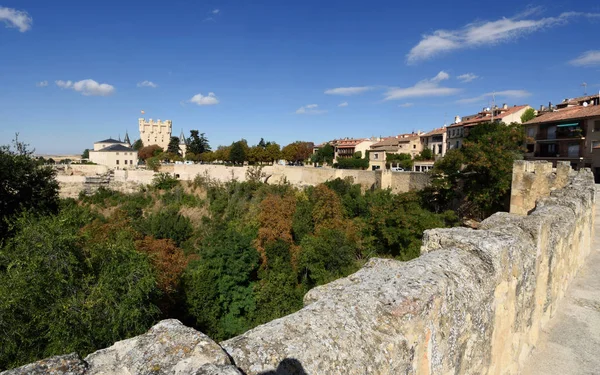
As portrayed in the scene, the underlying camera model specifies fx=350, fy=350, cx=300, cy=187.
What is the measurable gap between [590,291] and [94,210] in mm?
45549

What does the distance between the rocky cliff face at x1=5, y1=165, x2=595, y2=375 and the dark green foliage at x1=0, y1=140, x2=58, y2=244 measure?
749 inches

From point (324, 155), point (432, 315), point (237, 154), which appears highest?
point (237, 154)

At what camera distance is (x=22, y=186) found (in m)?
18.5

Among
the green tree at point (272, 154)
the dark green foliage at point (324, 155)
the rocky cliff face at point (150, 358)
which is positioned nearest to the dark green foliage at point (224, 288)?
→ the rocky cliff face at point (150, 358)

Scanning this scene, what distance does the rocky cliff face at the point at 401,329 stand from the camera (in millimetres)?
1753

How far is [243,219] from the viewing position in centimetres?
3456

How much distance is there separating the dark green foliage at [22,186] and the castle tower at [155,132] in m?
74.7

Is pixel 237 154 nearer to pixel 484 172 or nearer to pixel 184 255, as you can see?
pixel 184 255

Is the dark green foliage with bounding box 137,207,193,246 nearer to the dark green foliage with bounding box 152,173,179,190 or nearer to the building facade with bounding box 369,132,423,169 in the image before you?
the dark green foliage with bounding box 152,173,179,190

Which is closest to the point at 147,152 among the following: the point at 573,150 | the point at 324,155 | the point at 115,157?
the point at 115,157

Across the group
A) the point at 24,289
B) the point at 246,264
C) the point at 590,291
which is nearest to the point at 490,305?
the point at 590,291

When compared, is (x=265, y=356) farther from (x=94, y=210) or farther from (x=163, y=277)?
(x=94, y=210)

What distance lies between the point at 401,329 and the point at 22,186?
22.5m

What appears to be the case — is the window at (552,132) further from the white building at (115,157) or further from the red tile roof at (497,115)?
the white building at (115,157)
